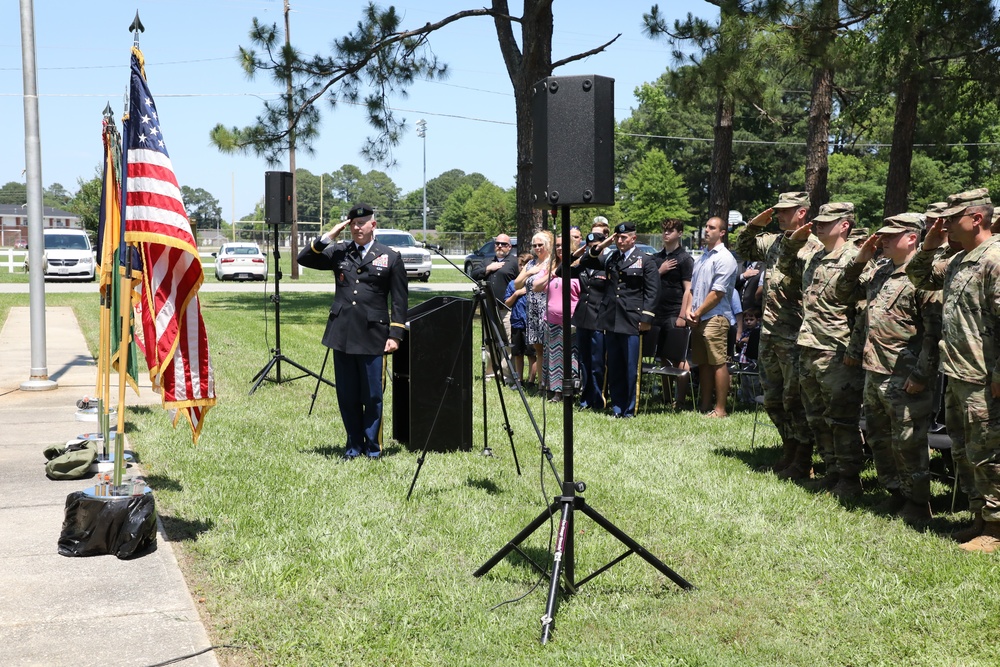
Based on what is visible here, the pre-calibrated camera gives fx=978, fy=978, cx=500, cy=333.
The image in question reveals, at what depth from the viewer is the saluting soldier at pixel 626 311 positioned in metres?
9.83

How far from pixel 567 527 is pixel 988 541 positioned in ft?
8.42

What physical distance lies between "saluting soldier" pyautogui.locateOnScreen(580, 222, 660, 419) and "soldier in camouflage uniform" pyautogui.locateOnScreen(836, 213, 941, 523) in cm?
367

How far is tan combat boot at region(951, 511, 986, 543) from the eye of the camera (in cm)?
563

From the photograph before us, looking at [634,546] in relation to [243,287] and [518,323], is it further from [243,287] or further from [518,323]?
[243,287]

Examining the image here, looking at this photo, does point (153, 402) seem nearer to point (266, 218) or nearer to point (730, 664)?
point (266, 218)

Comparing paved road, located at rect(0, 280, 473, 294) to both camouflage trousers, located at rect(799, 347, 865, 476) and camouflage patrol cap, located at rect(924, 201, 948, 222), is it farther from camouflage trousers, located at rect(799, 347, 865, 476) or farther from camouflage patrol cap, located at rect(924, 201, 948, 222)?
camouflage patrol cap, located at rect(924, 201, 948, 222)

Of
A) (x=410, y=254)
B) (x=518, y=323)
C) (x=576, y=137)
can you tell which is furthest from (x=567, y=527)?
(x=410, y=254)

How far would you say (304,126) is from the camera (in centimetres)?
1891

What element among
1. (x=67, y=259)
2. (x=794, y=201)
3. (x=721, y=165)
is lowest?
(x=67, y=259)

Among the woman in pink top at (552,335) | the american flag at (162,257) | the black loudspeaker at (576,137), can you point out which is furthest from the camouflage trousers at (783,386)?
the american flag at (162,257)

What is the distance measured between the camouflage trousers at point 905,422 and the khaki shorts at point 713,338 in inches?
130

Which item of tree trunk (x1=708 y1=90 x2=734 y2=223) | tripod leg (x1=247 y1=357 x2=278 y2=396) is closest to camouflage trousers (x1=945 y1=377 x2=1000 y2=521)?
tripod leg (x1=247 y1=357 x2=278 y2=396)

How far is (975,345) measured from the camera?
215 inches

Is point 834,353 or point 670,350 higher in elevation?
point 834,353
